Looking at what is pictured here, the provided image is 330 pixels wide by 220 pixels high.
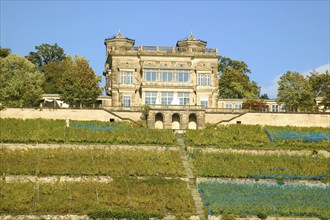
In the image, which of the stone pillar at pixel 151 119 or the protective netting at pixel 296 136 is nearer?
the protective netting at pixel 296 136

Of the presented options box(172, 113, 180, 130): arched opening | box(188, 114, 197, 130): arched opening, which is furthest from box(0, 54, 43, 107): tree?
box(188, 114, 197, 130): arched opening

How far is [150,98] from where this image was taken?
78625mm

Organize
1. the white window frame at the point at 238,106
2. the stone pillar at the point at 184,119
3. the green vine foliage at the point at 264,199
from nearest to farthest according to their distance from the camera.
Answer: the green vine foliage at the point at 264,199
the stone pillar at the point at 184,119
the white window frame at the point at 238,106

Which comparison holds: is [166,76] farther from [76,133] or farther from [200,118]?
[76,133]

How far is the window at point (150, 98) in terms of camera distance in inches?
3084

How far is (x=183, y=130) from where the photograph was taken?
7025 centimetres

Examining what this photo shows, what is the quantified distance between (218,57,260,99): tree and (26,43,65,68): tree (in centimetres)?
2417

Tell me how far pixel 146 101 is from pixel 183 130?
964 centimetres

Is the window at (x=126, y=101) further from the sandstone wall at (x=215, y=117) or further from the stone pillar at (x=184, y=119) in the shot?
the sandstone wall at (x=215, y=117)

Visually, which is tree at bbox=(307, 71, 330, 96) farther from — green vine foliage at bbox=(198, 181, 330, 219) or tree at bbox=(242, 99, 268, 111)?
green vine foliage at bbox=(198, 181, 330, 219)

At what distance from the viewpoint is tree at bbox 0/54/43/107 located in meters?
72.5

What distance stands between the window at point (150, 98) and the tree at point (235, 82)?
690 inches

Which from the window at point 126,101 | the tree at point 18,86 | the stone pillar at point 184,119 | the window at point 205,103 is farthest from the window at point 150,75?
the tree at point 18,86

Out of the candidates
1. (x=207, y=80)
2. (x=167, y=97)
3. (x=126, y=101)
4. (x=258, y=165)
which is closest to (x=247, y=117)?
(x=207, y=80)
